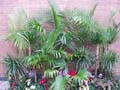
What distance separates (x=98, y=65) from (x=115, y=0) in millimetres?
1384

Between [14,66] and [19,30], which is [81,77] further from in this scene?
[19,30]

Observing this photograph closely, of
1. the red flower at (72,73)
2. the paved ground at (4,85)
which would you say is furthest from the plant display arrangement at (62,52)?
the paved ground at (4,85)

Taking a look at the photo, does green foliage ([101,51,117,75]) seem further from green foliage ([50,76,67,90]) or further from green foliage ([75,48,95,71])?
green foliage ([50,76,67,90])

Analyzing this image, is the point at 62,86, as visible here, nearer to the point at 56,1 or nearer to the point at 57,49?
the point at 57,49

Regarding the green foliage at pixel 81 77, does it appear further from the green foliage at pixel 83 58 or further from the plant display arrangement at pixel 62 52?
the green foliage at pixel 83 58

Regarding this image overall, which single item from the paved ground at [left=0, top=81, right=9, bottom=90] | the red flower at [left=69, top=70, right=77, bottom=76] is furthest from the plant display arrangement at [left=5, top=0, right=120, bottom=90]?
the paved ground at [left=0, top=81, right=9, bottom=90]

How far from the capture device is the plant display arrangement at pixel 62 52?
5789mm

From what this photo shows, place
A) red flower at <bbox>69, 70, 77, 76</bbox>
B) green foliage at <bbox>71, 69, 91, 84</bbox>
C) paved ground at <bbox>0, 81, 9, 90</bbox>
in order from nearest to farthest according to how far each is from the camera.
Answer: green foliage at <bbox>71, 69, 91, 84</bbox>
red flower at <bbox>69, 70, 77, 76</bbox>
paved ground at <bbox>0, 81, 9, 90</bbox>

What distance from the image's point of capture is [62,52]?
230 inches

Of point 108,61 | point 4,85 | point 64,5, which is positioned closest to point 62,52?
point 108,61

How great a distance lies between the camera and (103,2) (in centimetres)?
637

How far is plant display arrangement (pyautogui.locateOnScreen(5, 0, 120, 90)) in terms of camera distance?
5789 millimetres

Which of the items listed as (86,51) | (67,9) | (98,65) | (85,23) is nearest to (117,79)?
(98,65)

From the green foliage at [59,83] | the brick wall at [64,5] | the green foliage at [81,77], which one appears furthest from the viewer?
the brick wall at [64,5]
